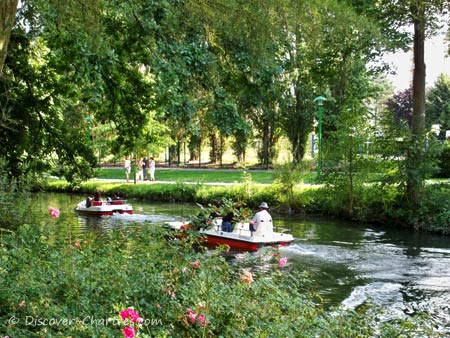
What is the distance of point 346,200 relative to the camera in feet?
76.1

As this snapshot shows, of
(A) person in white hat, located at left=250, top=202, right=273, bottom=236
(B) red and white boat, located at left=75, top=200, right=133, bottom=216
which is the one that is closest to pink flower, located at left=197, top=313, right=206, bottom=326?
(A) person in white hat, located at left=250, top=202, right=273, bottom=236

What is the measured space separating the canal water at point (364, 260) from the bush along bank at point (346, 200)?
789mm

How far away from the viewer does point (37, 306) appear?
4.08 m

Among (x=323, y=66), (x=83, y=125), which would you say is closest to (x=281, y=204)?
(x=323, y=66)

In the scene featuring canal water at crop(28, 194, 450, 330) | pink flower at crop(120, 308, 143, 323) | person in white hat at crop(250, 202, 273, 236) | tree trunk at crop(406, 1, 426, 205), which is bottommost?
canal water at crop(28, 194, 450, 330)

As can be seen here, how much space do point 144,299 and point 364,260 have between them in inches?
446

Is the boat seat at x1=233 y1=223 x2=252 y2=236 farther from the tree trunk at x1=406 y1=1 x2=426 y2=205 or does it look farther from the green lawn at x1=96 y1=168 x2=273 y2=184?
the green lawn at x1=96 y1=168 x2=273 y2=184

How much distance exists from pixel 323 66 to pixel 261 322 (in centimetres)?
1114

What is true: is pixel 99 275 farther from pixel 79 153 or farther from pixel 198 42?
pixel 79 153

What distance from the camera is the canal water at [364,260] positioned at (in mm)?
11000

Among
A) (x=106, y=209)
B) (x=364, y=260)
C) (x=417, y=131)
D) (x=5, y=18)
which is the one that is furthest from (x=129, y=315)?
(x=106, y=209)

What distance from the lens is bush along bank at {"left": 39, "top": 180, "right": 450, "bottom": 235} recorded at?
20344 mm

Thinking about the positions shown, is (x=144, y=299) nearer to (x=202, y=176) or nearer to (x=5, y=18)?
(x=5, y=18)

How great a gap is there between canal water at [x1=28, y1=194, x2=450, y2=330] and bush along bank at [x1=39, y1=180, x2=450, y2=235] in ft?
2.59
